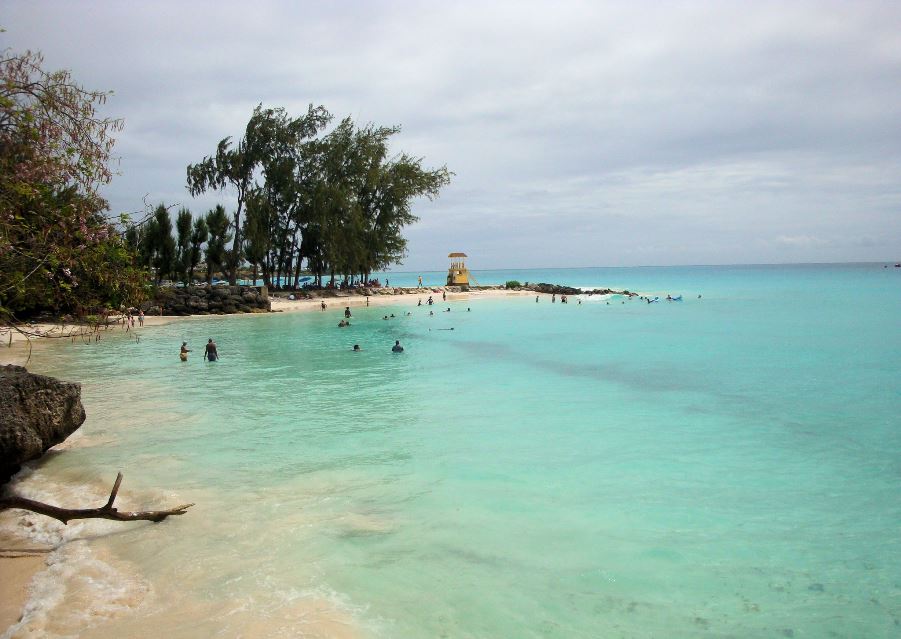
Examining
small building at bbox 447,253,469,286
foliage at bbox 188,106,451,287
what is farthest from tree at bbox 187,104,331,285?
small building at bbox 447,253,469,286

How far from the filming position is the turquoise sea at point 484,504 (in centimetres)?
570

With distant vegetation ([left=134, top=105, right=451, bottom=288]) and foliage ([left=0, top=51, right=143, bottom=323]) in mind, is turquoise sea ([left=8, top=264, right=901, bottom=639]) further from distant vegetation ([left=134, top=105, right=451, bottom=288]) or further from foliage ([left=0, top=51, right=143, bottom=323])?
distant vegetation ([left=134, top=105, right=451, bottom=288])

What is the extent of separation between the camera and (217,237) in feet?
160

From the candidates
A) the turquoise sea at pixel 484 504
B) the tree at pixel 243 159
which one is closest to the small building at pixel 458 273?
the tree at pixel 243 159

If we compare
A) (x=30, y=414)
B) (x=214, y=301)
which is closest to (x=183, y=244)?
(x=214, y=301)

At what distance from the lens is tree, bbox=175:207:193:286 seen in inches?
1885

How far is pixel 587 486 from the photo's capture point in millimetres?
9273

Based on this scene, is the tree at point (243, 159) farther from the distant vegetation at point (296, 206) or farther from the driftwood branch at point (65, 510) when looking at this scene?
the driftwood branch at point (65, 510)

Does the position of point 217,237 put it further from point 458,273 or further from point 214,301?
point 458,273

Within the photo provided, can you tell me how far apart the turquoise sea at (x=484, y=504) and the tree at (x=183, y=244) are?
2994 cm

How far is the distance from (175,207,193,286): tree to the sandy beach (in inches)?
280

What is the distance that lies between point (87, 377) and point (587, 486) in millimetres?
16084

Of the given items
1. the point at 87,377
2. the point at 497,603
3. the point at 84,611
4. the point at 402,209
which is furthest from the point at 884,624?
the point at 402,209

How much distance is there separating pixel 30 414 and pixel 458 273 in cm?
6604
